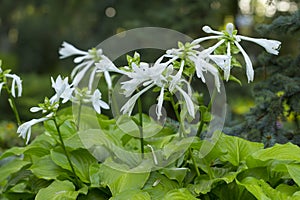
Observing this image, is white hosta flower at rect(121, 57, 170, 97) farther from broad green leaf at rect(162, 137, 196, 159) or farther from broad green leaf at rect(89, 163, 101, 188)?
broad green leaf at rect(89, 163, 101, 188)

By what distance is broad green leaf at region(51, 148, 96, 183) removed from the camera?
71.9 inches

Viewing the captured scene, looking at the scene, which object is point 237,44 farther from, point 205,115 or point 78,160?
point 78,160

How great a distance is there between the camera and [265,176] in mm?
1705

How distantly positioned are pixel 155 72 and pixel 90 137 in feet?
1.89

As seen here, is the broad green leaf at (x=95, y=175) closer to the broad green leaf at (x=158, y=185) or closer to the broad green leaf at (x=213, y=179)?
the broad green leaf at (x=158, y=185)

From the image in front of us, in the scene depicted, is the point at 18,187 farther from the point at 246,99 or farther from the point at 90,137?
the point at 246,99

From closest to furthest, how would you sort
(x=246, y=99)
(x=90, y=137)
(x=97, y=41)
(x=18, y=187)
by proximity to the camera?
(x=90, y=137)
(x=18, y=187)
(x=246, y=99)
(x=97, y=41)

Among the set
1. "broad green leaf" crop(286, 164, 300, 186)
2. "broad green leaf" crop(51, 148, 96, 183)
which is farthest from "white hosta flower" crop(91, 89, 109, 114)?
"broad green leaf" crop(286, 164, 300, 186)

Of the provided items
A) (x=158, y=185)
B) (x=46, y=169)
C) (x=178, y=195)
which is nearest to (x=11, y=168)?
(x=46, y=169)

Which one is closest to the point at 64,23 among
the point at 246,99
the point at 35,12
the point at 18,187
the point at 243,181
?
the point at 35,12

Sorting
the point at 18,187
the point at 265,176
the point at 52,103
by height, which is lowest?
the point at 18,187

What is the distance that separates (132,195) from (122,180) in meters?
0.12

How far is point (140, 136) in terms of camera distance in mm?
1779

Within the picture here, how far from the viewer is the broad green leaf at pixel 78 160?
183 centimetres
